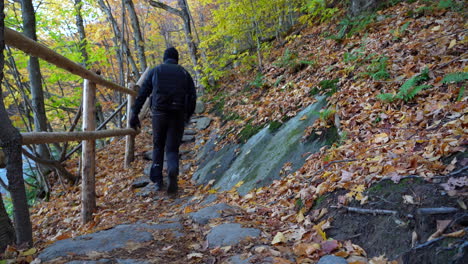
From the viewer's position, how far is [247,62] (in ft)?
33.4

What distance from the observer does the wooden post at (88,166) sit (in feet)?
14.0

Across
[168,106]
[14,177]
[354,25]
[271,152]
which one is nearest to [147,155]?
[168,106]

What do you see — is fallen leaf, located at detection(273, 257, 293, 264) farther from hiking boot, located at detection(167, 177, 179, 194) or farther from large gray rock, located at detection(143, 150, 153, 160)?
large gray rock, located at detection(143, 150, 153, 160)

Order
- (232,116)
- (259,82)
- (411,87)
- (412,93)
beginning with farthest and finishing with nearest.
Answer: (259,82)
(232,116)
(411,87)
(412,93)

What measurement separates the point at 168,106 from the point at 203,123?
13.0 feet

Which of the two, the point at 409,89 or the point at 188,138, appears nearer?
the point at 409,89

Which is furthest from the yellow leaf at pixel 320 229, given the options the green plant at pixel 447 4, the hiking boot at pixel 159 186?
the green plant at pixel 447 4

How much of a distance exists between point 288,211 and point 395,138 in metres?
1.39

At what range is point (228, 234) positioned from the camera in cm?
253

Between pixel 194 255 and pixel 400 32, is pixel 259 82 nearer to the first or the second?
pixel 400 32

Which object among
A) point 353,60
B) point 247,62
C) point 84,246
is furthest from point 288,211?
point 247,62

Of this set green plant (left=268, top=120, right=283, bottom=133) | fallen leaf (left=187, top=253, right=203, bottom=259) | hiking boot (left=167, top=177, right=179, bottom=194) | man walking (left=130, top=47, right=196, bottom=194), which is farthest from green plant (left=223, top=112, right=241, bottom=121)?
fallen leaf (left=187, top=253, right=203, bottom=259)

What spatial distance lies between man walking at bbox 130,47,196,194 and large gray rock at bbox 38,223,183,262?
225cm

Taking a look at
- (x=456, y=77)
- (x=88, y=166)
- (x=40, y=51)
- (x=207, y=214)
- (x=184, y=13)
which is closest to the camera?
(x=40, y=51)
